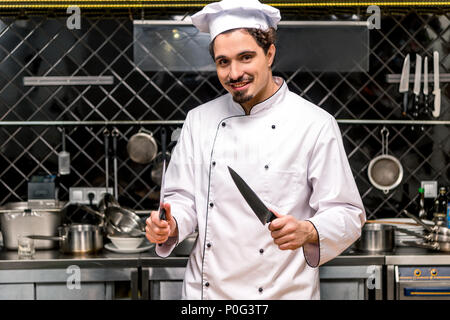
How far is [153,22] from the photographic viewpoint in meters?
1.76

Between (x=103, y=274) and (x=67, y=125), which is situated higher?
(x=67, y=125)

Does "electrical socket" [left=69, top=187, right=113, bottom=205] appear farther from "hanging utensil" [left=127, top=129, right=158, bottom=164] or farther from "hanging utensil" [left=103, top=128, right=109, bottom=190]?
"hanging utensil" [left=127, top=129, right=158, bottom=164]

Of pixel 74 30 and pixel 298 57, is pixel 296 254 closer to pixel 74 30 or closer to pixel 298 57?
pixel 298 57

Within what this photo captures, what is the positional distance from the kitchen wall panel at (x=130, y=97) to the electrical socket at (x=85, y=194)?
3 centimetres

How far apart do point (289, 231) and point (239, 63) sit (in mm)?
355

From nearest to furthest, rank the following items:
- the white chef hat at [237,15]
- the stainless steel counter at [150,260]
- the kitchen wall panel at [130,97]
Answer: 1. the white chef hat at [237,15]
2. the stainless steel counter at [150,260]
3. the kitchen wall panel at [130,97]

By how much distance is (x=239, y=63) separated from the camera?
102cm

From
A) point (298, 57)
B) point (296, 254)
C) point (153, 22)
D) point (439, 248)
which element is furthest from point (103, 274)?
point (439, 248)

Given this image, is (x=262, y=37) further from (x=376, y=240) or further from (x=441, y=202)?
(x=441, y=202)

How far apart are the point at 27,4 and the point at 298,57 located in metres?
0.91

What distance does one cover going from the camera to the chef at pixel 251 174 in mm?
1041
